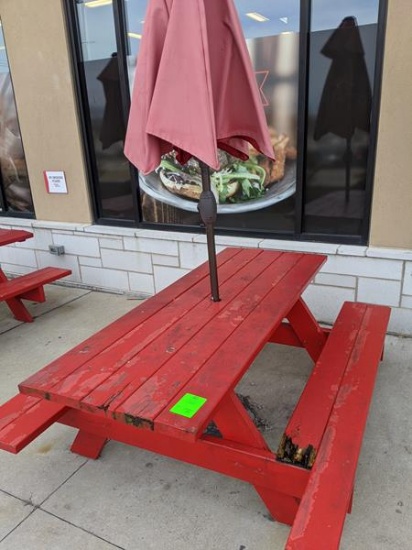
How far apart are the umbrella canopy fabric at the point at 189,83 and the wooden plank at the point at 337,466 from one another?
1.14 meters

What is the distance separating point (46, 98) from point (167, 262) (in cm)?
204

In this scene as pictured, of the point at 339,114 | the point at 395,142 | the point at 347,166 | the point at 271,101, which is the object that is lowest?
the point at 347,166

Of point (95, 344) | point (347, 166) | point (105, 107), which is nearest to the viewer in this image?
point (95, 344)

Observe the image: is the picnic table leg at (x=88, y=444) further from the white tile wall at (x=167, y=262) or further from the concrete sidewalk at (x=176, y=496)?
the white tile wall at (x=167, y=262)

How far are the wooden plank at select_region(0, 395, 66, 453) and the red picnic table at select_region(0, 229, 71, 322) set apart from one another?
188 cm

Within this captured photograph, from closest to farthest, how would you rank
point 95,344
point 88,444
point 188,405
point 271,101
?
point 188,405, point 95,344, point 88,444, point 271,101

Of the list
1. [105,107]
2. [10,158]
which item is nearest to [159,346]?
[105,107]

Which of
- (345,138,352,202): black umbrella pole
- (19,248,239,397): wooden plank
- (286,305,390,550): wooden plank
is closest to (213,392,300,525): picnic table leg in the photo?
(286,305,390,550): wooden plank

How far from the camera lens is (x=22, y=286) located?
150 inches

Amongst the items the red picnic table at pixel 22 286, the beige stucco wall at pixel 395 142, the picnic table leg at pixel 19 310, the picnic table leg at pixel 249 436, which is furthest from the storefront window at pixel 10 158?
the picnic table leg at pixel 249 436

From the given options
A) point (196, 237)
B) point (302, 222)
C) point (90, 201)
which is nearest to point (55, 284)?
point (90, 201)

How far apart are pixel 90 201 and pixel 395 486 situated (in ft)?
12.1

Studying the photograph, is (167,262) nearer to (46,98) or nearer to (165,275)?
(165,275)

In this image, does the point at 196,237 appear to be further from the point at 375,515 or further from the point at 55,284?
the point at 375,515
